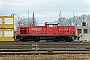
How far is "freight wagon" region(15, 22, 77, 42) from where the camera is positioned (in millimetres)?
41438

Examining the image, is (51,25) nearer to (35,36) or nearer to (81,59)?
(35,36)

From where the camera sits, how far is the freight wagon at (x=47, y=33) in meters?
41.4

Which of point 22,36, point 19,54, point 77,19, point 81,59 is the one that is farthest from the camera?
point 77,19

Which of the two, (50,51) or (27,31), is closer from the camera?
(50,51)

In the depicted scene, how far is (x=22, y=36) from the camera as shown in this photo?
41.3m

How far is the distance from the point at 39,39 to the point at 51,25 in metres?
3.26

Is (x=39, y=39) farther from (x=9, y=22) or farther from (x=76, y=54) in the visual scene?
(x=76, y=54)

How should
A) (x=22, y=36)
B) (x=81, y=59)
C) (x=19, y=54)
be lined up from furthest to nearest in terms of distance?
(x=22, y=36) → (x=19, y=54) → (x=81, y=59)

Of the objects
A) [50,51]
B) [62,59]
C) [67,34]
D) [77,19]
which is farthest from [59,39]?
[77,19]

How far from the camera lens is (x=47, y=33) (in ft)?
138

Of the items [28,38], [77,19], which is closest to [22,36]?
[28,38]

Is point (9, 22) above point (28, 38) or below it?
above

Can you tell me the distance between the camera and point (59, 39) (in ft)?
136

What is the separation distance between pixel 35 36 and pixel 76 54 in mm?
25664
